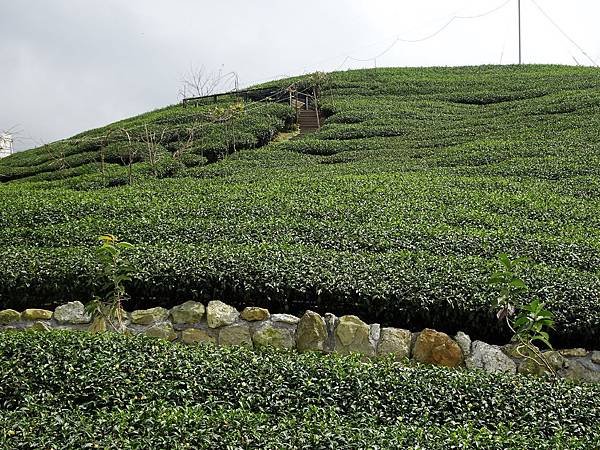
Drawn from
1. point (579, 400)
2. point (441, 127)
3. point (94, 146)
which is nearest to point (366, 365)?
point (579, 400)

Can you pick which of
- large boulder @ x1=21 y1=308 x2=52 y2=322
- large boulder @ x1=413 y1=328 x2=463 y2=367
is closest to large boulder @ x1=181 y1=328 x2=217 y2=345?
large boulder @ x1=21 y1=308 x2=52 y2=322

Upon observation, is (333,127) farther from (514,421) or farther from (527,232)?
(514,421)

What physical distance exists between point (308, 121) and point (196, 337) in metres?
19.4

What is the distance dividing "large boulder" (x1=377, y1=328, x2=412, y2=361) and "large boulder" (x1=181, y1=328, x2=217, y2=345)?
6.14 ft

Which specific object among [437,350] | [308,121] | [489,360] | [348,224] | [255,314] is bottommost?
[489,360]

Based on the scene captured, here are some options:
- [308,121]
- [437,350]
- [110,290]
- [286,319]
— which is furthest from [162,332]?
[308,121]

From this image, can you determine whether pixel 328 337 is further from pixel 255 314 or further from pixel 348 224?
pixel 348 224

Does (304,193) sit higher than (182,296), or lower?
higher

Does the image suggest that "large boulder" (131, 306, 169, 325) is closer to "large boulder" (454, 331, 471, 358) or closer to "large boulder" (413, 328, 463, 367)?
"large boulder" (413, 328, 463, 367)

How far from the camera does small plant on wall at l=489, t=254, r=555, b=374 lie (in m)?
7.22

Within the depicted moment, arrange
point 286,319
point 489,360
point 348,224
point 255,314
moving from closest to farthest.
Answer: point 489,360
point 286,319
point 255,314
point 348,224

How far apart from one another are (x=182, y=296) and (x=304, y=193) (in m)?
4.56

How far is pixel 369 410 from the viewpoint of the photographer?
19.8 feet

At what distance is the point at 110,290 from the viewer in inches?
341
